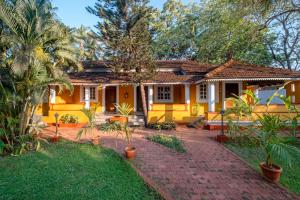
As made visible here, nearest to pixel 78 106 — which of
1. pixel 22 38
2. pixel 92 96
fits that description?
pixel 92 96

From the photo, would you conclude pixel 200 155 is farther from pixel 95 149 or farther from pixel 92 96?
pixel 92 96

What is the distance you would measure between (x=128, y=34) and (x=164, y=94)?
565 centimetres

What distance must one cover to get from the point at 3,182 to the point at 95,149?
3.32 metres

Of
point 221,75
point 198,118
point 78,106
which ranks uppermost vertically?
point 221,75

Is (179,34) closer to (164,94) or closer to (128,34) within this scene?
(164,94)

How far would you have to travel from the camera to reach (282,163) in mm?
7355

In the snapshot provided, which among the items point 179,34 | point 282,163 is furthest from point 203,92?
point 179,34

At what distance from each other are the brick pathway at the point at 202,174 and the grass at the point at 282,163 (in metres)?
0.39

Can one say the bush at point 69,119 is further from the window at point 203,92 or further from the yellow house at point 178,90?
the window at point 203,92

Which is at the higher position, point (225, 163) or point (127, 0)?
point (127, 0)

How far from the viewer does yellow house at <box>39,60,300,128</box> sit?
1404cm

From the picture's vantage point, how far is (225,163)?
7.20 m

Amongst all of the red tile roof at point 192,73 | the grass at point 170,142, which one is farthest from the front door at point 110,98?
the grass at point 170,142

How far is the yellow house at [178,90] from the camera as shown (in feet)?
46.1
